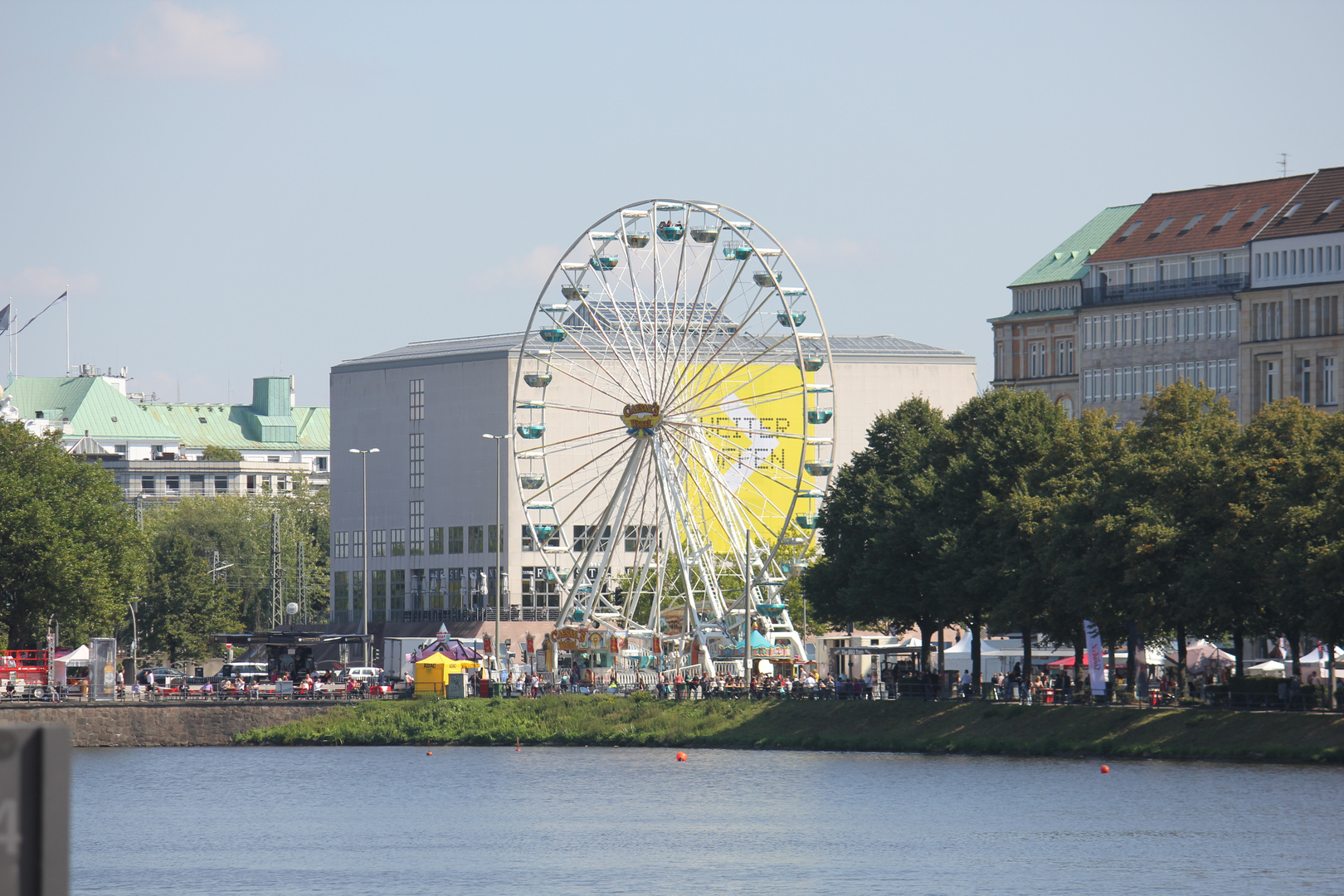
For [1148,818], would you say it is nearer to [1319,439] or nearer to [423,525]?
[1319,439]

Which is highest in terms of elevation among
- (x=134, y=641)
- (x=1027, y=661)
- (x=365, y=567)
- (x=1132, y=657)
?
(x=365, y=567)

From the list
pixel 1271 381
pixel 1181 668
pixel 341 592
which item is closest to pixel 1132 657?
pixel 1181 668

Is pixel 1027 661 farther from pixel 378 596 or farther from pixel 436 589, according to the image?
pixel 378 596

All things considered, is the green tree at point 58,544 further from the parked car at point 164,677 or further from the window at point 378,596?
the window at point 378,596

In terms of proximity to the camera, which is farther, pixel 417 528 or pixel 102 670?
pixel 417 528

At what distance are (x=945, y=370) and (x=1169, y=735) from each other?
122083 millimetres

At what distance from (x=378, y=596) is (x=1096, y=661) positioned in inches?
4622

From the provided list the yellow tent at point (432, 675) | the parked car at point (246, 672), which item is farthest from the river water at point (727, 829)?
the parked car at point (246, 672)

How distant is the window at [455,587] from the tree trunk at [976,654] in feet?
285

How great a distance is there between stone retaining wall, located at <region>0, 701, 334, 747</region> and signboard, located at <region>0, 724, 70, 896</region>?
108243mm

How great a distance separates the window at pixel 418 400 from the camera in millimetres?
190125

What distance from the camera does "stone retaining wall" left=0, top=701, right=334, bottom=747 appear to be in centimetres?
11000

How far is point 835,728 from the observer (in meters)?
93.5

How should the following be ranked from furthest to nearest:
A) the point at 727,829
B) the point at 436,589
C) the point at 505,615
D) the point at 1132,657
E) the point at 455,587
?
the point at 436,589 → the point at 455,587 → the point at 505,615 → the point at 1132,657 → the point at 727,829
